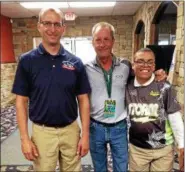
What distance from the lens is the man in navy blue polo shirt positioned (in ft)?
4.43

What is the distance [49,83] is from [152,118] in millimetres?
670

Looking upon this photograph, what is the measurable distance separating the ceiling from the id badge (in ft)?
12.9

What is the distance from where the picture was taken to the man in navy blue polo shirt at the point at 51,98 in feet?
4.43

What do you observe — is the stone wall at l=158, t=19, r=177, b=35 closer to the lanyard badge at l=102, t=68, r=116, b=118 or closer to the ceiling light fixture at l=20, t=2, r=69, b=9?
the ceiling light fixture at l=20, t=2, r=69, b=9

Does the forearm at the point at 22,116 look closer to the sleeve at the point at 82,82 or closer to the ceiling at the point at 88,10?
the sleeve at the point at 82,82

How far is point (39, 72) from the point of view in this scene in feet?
4.42

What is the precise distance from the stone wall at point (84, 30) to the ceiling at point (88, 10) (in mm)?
273

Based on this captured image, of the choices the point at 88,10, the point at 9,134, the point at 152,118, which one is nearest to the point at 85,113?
the point at 152,118

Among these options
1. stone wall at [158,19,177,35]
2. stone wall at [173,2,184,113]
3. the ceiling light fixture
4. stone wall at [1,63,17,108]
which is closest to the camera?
stone wall at [173,2,184,113]

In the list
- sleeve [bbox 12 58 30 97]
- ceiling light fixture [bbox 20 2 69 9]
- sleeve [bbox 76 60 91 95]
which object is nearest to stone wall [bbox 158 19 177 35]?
ceiling light fixture [bbox 20 2 69 9]

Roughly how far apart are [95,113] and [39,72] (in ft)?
1.58

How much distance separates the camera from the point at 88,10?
19.0 feet

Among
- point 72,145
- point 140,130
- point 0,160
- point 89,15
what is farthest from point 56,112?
point 89,15

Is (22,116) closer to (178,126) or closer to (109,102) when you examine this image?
(109,102)
